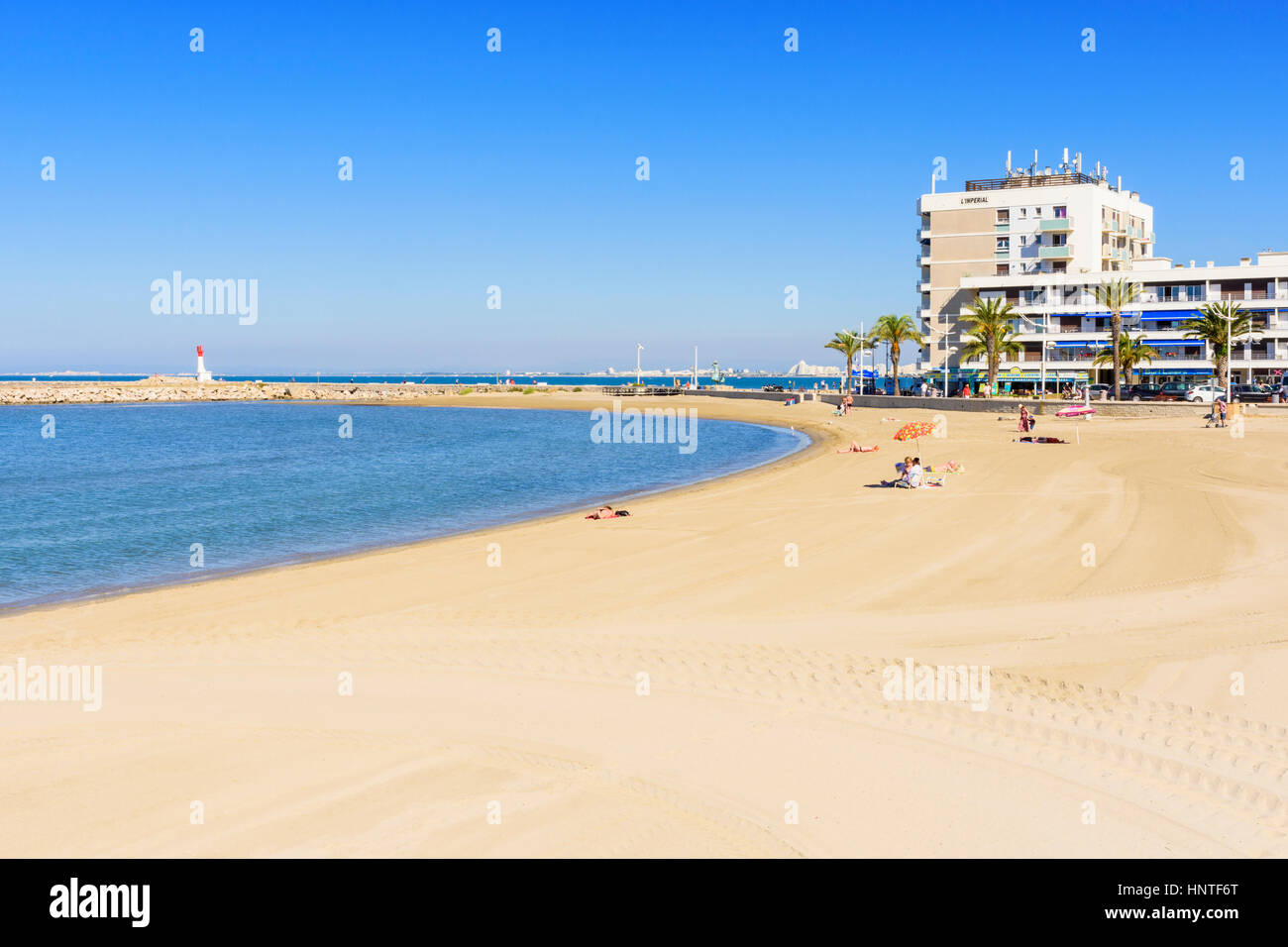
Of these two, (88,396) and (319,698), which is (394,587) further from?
(88,396)

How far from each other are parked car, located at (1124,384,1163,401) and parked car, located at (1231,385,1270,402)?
184 inches

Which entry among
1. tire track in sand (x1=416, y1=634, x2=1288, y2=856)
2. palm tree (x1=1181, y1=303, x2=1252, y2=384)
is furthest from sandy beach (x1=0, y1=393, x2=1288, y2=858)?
palm tree (x1=1181, y1=303, x2=1252, y2=384)

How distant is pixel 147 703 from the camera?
9844 mm

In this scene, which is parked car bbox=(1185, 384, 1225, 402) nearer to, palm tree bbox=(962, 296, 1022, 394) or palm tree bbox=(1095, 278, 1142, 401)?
palm tree bbox=(1095, 278, 1142, 401)

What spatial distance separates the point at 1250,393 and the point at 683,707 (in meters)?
66.1

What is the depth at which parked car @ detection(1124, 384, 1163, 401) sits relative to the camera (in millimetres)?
65750

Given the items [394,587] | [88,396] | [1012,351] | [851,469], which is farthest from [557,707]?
[88,396]

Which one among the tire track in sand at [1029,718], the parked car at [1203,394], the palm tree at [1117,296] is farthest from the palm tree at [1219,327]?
the tire track in sand at [1029,718]

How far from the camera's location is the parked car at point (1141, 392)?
65750 millimetres

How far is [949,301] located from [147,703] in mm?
86498

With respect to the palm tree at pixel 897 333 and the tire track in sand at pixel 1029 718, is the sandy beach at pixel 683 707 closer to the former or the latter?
the tire track in sand at pixel 1029 718

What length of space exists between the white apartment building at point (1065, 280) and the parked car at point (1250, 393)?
932 centimetres
